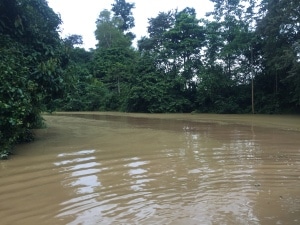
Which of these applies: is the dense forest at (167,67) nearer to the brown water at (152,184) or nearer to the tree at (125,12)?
the brown water at (152,184)

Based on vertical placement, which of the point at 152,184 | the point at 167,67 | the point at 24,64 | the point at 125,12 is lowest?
the point at 152,184

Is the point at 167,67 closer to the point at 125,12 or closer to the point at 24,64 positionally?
the point at 24,64

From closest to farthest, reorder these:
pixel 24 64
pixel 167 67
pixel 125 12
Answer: pixel 24 64, pixel 167 67, pixel 125 12

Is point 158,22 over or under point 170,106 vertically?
over

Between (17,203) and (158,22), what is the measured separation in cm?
3675

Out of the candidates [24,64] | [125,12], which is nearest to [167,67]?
[24,64]

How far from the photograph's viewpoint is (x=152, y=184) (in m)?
5.23

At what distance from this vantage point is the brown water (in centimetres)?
380

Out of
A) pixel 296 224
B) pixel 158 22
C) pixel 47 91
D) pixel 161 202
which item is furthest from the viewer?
pixel 158 22

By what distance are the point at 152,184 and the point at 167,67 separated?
27469 mm

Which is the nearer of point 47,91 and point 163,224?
point 163,224

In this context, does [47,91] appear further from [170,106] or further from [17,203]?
[170,106]

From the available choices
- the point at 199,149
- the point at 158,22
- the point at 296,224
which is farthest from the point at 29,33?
the point at 158,22

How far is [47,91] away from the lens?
9867 mm
